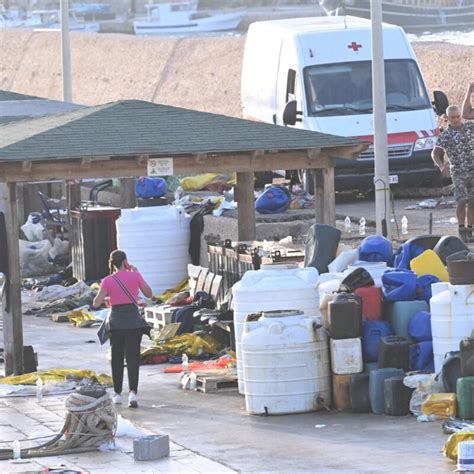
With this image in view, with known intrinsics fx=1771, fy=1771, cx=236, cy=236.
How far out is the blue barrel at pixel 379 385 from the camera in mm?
15328

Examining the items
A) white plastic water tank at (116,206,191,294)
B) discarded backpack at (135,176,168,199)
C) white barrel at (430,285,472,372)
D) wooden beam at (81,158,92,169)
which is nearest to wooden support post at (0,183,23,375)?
wooden beam at (81,158,92,169)

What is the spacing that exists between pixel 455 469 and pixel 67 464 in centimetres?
302

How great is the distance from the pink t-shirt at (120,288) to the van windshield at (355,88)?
528 inches

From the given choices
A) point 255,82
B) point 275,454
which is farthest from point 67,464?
point 255,82

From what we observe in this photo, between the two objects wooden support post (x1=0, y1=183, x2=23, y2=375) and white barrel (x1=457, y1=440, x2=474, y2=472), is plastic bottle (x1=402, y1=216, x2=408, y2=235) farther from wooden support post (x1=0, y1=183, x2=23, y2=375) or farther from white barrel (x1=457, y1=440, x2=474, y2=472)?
white barrel (x1=457, y1=440, x2=474, y2=472)

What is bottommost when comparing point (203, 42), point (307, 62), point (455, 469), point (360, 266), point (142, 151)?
point (455, 469)

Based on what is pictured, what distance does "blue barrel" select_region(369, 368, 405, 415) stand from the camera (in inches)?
603

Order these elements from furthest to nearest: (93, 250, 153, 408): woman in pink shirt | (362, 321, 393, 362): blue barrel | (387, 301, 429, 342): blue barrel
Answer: (93, 250, 153, 408): woman in pink shirt → (387, 301, 429, 342): blue barrel → (362, 321, 393, 362): blue barrel

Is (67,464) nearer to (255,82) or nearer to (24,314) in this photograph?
(24,314)

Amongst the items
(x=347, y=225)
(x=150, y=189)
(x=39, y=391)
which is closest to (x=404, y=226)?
(x=347, y=225)

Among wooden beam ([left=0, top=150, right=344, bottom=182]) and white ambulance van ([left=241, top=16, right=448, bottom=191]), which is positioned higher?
white ambulance van ([left=241, top=16, right=448, bottom=191])

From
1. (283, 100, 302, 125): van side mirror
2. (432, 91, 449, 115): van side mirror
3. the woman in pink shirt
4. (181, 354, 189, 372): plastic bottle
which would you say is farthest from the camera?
(432, 91, 449, 115): van side mirror

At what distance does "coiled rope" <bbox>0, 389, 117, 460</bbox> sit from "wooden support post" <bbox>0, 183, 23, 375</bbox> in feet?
15.2

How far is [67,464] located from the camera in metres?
13.6
